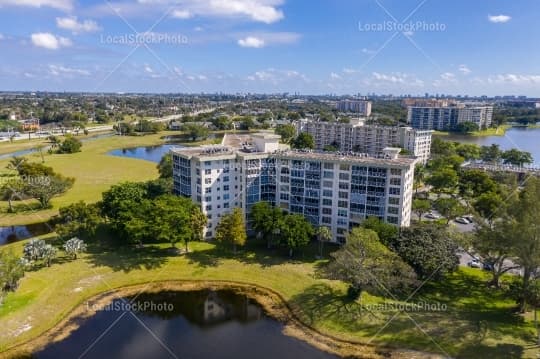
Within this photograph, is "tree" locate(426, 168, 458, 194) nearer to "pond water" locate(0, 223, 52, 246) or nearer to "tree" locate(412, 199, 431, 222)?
"tree" locate(412, 199, 431, 222)

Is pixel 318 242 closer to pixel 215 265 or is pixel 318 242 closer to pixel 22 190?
pixel 215 265

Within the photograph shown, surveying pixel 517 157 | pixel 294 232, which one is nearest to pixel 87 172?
pixel 294 232

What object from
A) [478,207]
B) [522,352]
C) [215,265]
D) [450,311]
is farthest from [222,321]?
[478,207]

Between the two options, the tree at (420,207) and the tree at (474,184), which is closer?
the tree at (420,207)

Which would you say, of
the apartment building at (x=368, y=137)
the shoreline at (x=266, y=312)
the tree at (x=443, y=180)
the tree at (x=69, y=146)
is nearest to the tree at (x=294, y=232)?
the shoreline at (x=266, y=312)

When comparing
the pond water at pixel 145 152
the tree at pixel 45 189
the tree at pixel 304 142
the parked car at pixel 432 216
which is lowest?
the parked car at pixel 432 216

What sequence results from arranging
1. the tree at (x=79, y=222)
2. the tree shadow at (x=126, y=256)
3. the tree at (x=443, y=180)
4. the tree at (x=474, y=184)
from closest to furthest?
the tree shadow at (x=126, y=256) < the tree at (x=79, y=222) < the tree at (x=474, y=184) < the tree at (x=443, y=180)

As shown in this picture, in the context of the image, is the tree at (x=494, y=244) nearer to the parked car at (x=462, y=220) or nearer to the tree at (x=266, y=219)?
the parked car at (x=462, y=220)
